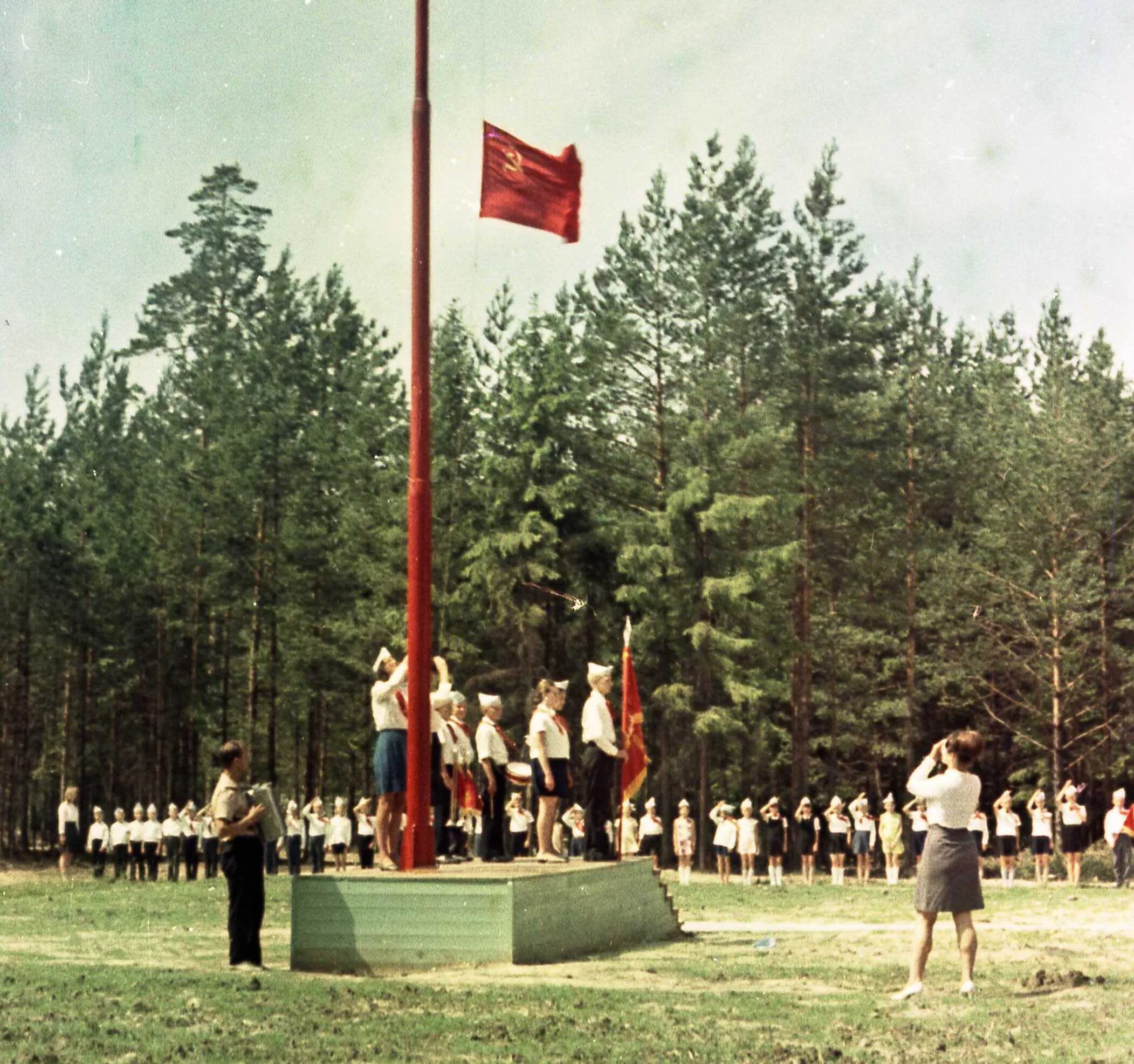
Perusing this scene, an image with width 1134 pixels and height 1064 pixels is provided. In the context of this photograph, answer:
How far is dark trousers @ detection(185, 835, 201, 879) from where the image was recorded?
3731 centimetres

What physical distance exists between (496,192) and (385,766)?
216 inches

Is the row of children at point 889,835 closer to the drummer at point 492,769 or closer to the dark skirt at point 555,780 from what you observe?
the drummer at point 492,769

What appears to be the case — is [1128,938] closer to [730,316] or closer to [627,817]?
[627,817]

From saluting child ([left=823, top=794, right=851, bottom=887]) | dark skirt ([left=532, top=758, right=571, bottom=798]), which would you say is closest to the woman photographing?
dark skirt ([left=532, top=758, right=571, bottom=798])

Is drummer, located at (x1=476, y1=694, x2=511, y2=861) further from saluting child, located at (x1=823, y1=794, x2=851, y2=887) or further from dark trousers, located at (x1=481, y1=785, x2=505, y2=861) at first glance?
saluting child, located at (x1=823, y1=794, x2=851, y2=887)

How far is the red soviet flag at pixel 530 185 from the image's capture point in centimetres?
1625

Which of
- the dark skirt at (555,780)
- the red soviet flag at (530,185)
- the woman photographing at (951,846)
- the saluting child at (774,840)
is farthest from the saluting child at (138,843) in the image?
the woman photographing at (951,846)

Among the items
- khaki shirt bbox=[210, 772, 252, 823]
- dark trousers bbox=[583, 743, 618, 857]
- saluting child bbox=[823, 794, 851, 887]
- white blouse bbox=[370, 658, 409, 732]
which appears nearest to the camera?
khaki shirt bbox=[210, 772, 252, 823]

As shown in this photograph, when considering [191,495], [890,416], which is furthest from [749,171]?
[191,495]

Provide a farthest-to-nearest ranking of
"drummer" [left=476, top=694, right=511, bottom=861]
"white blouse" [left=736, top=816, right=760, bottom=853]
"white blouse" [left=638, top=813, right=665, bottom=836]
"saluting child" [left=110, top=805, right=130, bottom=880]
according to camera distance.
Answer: "saluting child" [left=110, top=805, right=130, bottom=880] → "white blouse" [left=736, top=816, right=760, bottom=853] → "white blouse" [left=638, top=813, right=665, bottom=836] → "drummer" [left=476, top=694, right=511, bottom=861]

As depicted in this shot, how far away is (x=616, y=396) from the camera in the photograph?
171ft

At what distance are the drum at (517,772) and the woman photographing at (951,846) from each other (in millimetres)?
7599

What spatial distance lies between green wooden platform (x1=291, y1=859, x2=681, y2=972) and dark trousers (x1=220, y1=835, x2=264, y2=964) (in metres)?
0.32

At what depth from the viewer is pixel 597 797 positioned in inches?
693
